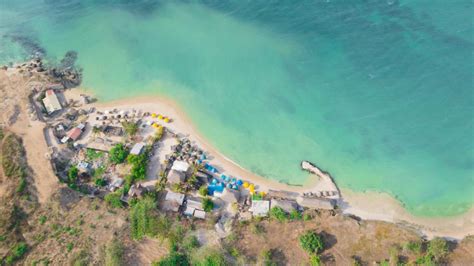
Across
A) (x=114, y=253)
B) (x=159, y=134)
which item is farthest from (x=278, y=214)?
Result: (x=159, y=134)

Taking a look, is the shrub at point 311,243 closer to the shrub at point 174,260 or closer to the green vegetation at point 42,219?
the shrub at point 174,260

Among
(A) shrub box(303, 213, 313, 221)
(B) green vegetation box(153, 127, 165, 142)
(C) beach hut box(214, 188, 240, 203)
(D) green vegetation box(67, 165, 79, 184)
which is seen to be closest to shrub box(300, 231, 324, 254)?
(A) shrub box(303, 213, 313, 221)

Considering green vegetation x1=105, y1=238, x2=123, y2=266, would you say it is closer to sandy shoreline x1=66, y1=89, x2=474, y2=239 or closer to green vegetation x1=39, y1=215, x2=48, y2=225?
green vegetation x1=39, y1=215, x2=48, y2=225

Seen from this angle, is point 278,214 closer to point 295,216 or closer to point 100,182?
point 295,216

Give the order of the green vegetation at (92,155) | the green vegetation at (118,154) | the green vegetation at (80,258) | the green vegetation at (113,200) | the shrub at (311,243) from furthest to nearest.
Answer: the green vegetation at (92,155), the green vegetation at (118,154), the green vegetation at (113,200), the shrub at (311,243), the green vegetation at (80,258)

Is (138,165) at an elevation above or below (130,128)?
below

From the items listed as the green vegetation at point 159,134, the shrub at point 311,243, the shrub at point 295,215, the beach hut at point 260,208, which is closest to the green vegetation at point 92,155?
the green vegetation at point 159,134
